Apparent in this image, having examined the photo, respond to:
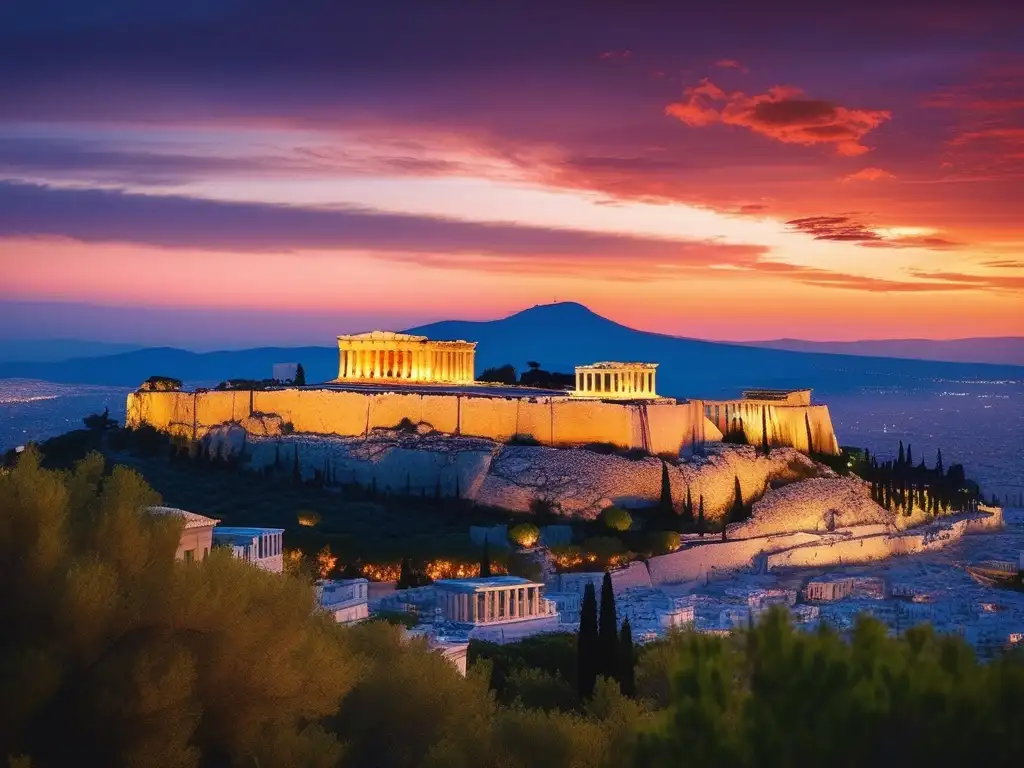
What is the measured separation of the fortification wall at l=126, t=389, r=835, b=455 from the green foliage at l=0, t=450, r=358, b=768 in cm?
3674

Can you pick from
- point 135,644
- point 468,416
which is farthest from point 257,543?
point 468,416

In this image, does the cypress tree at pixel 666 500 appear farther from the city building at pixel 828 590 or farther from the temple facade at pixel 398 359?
the temple facade at pixel 398 359

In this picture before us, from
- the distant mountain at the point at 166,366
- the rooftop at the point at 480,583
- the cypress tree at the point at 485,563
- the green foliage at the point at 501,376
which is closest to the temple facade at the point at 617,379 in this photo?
the green foliage at the point at 501,376

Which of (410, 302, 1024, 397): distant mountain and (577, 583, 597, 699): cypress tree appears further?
(410, 302, 1024, 397): distant mountain

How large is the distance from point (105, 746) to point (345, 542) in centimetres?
3018

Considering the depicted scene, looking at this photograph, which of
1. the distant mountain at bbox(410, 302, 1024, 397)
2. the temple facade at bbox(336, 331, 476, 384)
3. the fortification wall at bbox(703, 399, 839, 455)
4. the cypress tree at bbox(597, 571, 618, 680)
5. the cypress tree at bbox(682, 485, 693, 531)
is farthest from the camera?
the distant mountain at bbox(410, 302, 1024, 397)

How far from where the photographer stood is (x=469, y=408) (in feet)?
176

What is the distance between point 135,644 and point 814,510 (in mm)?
39601

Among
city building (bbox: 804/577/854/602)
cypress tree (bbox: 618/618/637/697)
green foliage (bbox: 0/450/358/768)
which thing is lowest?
city building (bbox: 804/577/854/602)

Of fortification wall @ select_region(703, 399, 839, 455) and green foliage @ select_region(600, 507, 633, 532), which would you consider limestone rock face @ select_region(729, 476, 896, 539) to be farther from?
fortification wall @ select_region(703, 399, 839, 455)

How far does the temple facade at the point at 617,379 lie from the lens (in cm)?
5772

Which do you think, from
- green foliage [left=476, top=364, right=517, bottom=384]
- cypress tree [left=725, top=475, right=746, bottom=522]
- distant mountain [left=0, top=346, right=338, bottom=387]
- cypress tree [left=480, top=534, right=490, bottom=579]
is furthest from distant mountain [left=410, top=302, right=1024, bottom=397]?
cypress tree [left=480, top=534, right=490, bottom=579]

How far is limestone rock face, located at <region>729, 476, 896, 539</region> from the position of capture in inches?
1954

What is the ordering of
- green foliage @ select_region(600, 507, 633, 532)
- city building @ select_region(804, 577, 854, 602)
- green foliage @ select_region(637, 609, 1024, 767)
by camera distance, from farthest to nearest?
green foliage @ select_region(600, 507, 633, 532) → city building @ select_region(804, 577, 854, 602) → green foliage @ select_region(637, 609, 1024, 767)
